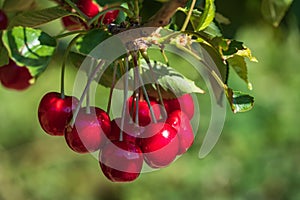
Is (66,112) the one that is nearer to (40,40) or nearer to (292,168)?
(40,40)

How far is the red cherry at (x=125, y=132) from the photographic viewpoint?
0.95 meters

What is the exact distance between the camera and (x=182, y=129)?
1.00m

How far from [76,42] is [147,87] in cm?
20

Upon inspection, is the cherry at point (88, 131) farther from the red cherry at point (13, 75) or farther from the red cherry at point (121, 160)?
the red cherry at point (13, 75)

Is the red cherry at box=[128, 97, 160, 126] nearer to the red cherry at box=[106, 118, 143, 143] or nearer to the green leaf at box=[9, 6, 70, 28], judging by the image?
the red cherry at box=[106, 118, 143, 143]

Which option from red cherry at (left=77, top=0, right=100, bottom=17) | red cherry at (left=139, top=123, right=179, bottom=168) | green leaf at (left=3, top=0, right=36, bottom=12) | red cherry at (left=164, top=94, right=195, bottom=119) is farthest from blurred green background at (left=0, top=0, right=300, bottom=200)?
red cherry at (left=139, top=123, right=179, bottom=168)

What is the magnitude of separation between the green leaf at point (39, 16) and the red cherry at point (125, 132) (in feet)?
0.57

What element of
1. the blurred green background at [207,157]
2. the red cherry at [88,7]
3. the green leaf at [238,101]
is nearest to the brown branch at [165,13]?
the green leaf at [238,101]

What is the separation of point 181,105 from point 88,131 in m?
0.19

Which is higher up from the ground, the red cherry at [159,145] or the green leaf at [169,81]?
the green leaf at [169,81]

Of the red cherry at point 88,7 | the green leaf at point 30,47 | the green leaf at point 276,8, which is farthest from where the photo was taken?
the green leaf at point 276,8

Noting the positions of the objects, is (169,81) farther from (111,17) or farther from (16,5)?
(16,5)

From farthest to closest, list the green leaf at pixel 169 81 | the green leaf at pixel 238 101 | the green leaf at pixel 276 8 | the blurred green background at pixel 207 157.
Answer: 1. the blurred green background at pixel 207 157
2. the green leaf at pixel 276 8
3. the green leaf at pixel 169 81
4. the green leaf at pixel 238 101

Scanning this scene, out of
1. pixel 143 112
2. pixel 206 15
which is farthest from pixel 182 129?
A: pixel 206 15
